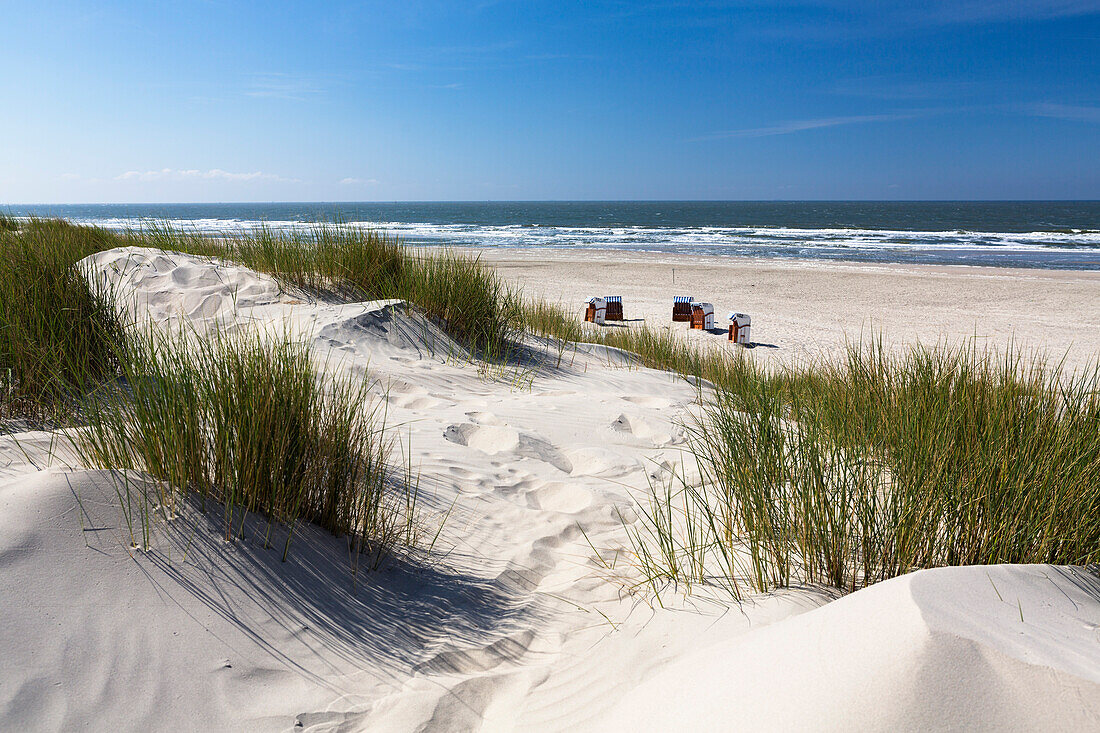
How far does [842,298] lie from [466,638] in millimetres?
14824

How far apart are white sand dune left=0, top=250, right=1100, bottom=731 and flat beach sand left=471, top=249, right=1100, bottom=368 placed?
429cm

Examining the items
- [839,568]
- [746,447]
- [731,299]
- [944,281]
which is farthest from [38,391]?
[944,281]

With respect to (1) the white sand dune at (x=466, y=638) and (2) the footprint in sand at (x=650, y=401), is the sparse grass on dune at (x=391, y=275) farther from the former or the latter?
(1) the white sand dune at (x=466, y=638)

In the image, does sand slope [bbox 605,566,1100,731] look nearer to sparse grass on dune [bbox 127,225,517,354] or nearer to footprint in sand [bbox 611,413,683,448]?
footprint in sand [bbox 611,413,683,448]

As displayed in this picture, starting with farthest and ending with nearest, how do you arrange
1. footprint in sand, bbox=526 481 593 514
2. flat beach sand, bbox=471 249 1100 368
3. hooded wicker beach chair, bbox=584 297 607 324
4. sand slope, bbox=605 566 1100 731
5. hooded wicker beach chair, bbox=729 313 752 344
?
hooded wicker beach chair, bbox=584 297 607 324 → flat beach sand, bbox=471 249 1100 368 → hooded wicker beach chair, bbox=729 313 752 344 → footprint in sand, bbox=526 481 593 514 → sand slope, bbox=605 566 1100 731

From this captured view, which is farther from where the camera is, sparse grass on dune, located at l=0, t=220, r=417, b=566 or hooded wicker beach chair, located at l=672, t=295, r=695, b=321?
hooded wicker beach chair, located at l=672, t=295, r=695, b=321

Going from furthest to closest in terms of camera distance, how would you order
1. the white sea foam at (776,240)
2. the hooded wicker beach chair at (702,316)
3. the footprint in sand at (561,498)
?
the white sea foam at (776,240)
the hooded wicker beach chair at (702,316)
the footprint in sand at (561,498)

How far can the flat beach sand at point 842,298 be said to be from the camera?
973cm

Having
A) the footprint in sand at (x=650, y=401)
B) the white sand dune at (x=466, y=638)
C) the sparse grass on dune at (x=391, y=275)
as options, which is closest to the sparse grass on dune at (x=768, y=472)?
the white sand dune at (x=466, y=638)

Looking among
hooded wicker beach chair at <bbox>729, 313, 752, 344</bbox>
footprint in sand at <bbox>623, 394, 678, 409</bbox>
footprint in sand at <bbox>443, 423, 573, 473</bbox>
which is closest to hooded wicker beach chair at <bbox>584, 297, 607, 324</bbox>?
hooded wicker beach chair at <bbox>729, 313, 752, 344</bbox>

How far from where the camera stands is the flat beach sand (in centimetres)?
973

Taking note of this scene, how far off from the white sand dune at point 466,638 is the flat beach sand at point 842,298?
14.1 ft

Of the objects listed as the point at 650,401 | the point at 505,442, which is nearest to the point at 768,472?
the point at 505,442

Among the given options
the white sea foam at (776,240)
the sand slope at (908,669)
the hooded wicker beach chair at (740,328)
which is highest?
the white sea foam at (776,240)
